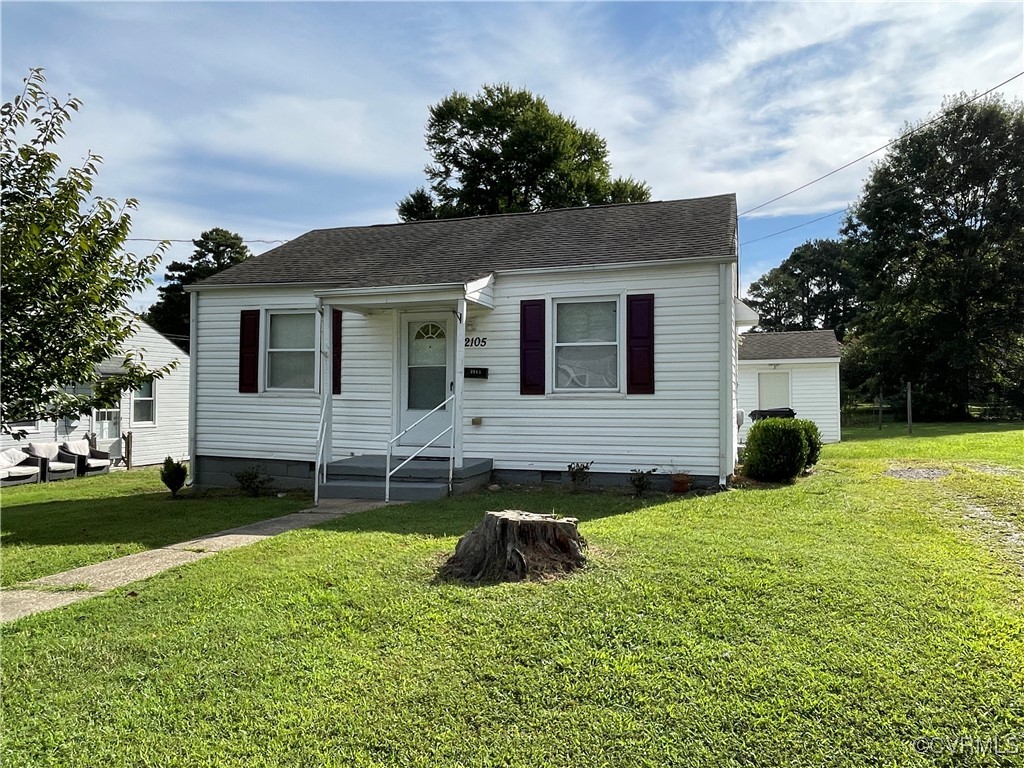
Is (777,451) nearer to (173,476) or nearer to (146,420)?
(173,476)

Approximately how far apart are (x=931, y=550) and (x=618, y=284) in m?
5.42

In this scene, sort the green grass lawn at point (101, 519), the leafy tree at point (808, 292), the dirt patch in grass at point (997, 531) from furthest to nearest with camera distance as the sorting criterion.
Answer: the leafy tree at point (808, 292)
the green grass lawn at point (101, 519)
the dirt patch in grass at point (997, 531)

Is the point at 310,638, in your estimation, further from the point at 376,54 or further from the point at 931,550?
the point at 376,54

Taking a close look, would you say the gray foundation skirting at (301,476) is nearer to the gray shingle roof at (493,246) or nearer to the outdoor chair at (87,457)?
the gray shingle roof at (493,246)

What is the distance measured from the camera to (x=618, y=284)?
30.9ft

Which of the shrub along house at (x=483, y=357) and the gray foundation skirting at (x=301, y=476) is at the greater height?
the shrub along house at (x=483, y=357)

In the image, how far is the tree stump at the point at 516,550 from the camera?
185 inches

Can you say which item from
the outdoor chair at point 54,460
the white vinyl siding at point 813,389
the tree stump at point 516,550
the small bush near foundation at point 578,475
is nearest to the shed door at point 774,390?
the white vinyl siding at point 813,389

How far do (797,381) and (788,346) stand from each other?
142 centimetres

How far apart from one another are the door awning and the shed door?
555 inches

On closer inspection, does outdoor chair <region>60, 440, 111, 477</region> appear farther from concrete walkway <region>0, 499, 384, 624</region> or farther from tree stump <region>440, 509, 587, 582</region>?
tree stump <region>440, 509, 587, 582</region>

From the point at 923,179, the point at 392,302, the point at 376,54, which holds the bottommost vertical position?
the point at 392,302


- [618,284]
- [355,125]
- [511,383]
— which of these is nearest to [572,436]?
[511,383]

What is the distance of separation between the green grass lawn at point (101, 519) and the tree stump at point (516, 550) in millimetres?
3616
